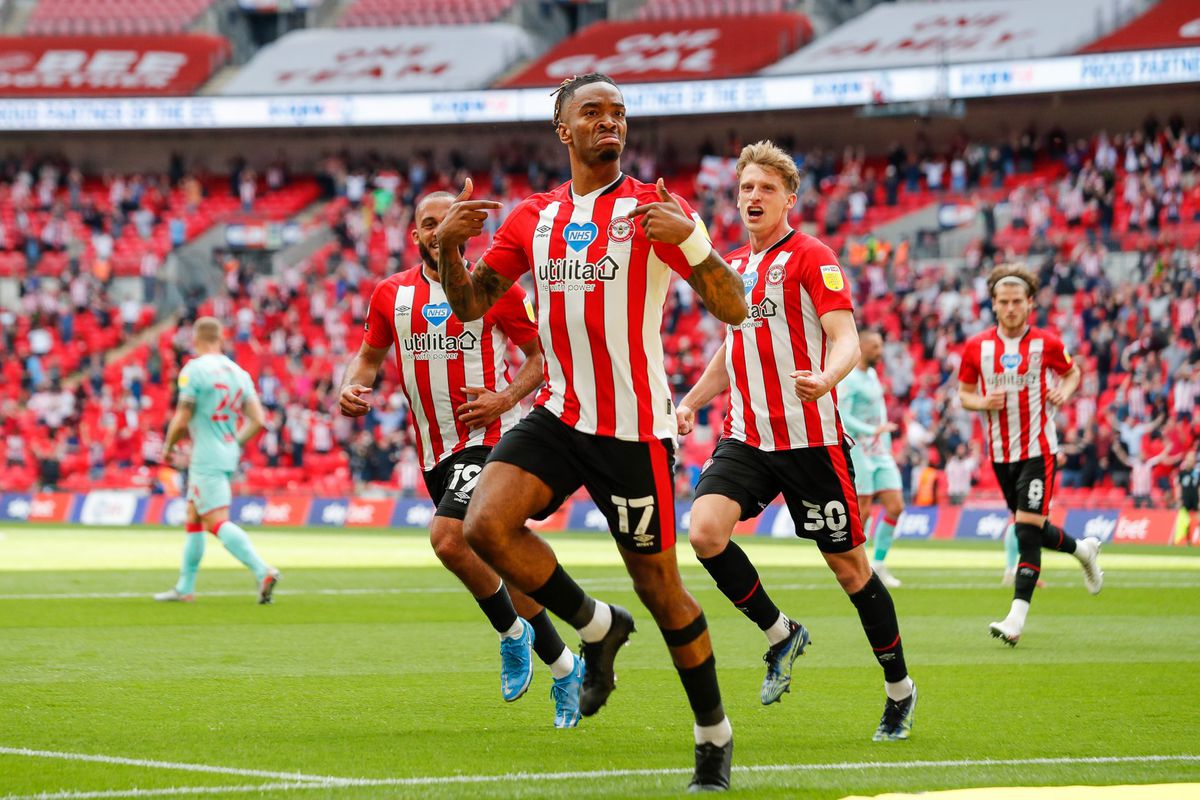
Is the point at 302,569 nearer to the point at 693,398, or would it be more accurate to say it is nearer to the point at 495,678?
the point at 495,678

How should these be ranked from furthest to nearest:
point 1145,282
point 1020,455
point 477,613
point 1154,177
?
point 1154,177, point 1145,282, point 477,613, point 1020,455

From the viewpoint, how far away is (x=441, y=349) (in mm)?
8969

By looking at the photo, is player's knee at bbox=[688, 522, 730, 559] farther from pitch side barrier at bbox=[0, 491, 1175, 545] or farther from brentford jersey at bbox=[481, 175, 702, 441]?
pitch side barrier at bbox=[0, 491, 1175, 545]

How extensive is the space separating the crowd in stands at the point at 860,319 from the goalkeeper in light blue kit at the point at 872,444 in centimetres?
956

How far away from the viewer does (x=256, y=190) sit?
47.8 metres

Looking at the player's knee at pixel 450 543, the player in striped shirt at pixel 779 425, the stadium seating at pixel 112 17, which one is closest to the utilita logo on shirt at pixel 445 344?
the player's knee at pixel 450 543

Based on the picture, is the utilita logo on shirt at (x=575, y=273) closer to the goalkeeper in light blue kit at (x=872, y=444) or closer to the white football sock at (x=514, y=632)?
the white football sock at (x=514, y=632)

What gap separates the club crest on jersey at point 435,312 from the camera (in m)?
8.92

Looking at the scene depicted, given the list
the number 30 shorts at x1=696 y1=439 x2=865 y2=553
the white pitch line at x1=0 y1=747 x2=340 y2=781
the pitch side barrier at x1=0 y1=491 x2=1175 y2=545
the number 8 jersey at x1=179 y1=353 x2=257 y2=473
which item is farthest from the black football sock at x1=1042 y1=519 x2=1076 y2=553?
the pitch side barrier at x1=0 y1=491 x2=1175 y2=545

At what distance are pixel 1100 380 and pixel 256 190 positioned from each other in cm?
2661

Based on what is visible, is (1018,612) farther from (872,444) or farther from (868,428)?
(872,444)

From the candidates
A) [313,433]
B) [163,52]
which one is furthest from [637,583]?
[163,52]

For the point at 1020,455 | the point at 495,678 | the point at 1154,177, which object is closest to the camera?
the point at 495,678

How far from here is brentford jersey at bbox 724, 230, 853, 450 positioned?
816 centimetres
